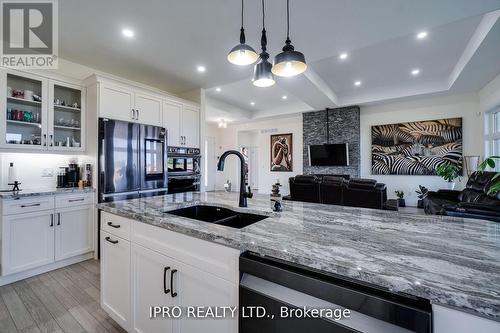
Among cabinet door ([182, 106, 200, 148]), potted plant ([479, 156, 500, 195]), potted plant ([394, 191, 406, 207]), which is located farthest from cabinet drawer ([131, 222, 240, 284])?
potted plant ([394, 191, 406, 207])

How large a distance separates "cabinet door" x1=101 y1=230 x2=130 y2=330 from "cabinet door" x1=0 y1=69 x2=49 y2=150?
2003 millimetres

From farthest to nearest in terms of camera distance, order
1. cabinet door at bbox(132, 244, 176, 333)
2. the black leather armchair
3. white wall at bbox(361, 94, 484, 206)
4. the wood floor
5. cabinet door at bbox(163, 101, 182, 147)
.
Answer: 1. white wall at bbox(361, 94, 484, 206)
2. the black leather armchair
3. cabinet door at bbox(163, 101, 182, 147)
4. the wood floor
5. cabinet door at bbox(132, 244, 176, 333)

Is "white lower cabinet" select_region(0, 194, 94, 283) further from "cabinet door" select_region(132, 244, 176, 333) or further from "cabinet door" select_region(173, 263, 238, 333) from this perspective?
"cabinet door" select_region(173, 263, 238, 333)

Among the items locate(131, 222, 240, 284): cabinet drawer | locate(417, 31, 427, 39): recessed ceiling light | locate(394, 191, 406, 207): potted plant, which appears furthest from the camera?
locate(394, 191, 406, 207): potted plant

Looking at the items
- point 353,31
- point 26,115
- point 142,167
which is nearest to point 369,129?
point 353,31

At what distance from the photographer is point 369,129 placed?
6.50 meters

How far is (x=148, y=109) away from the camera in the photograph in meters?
3.42

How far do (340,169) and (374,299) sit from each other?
6.47 m

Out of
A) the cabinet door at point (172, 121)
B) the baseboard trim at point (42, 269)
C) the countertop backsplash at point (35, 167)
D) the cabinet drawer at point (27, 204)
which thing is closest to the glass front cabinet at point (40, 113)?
the countertop backsplash at point (35, 167)

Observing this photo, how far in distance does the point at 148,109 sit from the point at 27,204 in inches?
73.6

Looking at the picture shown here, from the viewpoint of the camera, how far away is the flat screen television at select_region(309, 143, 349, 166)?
6527 mm

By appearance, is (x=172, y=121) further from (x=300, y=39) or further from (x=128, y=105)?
(x=300, y=39)

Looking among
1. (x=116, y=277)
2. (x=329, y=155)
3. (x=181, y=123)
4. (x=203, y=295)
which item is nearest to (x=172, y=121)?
(x=181, y=123)

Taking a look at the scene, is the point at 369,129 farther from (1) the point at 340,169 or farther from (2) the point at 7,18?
(2) the point at 7,18
